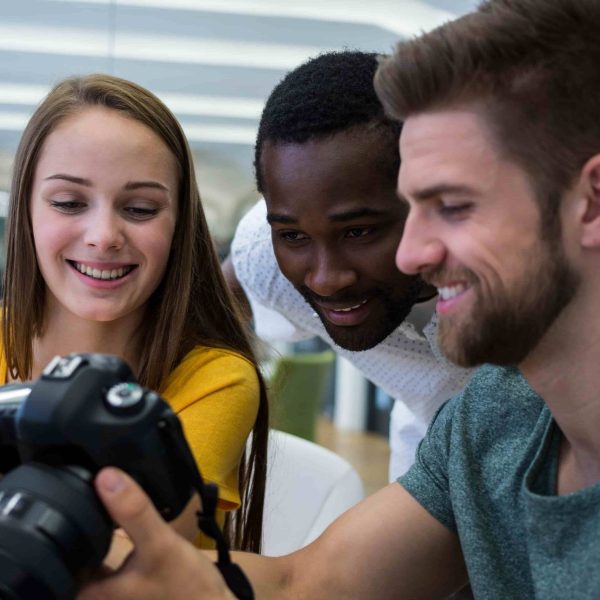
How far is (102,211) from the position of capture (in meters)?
1.29

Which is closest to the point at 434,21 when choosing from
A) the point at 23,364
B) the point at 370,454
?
the point at 370,454

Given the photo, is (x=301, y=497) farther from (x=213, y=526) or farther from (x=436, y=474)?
(x=213, y=526)

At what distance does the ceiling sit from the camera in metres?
4.43

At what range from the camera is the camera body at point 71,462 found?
721 millimetres

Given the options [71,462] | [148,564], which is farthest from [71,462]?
[148,564]

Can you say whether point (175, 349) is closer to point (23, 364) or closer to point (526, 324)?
point (23, 364)

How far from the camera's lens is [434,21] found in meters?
4.44

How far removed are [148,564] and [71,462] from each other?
11cm

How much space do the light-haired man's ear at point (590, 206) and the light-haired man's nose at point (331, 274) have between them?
443 millimetres

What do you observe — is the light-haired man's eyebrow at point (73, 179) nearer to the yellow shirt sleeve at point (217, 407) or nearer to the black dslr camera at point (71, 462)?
the yellow shirt sleeve at point (217, 407)

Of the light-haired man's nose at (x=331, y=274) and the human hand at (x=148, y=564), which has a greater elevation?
the light-haired man's nose at (x=331, y=274)

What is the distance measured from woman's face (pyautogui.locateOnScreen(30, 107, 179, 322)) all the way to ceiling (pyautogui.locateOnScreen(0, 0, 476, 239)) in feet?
8.77

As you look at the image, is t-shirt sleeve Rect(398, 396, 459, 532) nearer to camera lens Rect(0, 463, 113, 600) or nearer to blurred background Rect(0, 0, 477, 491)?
camera lens Rect(0, 463, 113, 600)

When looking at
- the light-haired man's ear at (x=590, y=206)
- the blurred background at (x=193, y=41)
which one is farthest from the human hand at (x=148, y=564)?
the blurred background at (x=193, y=41)
